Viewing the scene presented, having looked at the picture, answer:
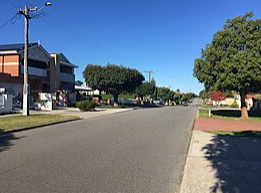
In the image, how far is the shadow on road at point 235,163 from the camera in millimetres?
4727

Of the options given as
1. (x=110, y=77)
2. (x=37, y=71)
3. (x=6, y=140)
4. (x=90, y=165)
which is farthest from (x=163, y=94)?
(x=90, y=165)

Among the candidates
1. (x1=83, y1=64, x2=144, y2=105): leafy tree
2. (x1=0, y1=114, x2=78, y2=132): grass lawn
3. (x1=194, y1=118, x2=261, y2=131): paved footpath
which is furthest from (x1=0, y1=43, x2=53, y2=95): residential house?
(x1=194, y1=118, x2=261, y2=131): paved footpath

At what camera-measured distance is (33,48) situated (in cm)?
3306

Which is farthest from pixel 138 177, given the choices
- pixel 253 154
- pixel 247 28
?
pixel 247 28

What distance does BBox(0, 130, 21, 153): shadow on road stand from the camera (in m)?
7.83

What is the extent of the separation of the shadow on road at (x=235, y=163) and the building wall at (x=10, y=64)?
85.5 ft

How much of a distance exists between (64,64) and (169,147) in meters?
35.4

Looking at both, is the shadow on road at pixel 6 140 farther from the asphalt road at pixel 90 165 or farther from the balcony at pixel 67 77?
the balcony at pixel 67 77

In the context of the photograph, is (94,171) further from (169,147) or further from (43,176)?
(169,147)

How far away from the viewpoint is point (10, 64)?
29.8 metres

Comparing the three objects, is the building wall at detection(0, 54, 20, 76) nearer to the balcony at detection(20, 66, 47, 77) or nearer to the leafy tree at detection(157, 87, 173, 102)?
the balcony at detection(20, 66, 47, 77)

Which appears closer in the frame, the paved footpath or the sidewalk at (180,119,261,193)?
the sidewalk at (180,119,261,193)

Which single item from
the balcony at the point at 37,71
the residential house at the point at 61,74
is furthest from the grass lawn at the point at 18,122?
the residential house at the point at 61,74

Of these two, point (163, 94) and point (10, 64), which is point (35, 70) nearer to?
point (10, 64)
